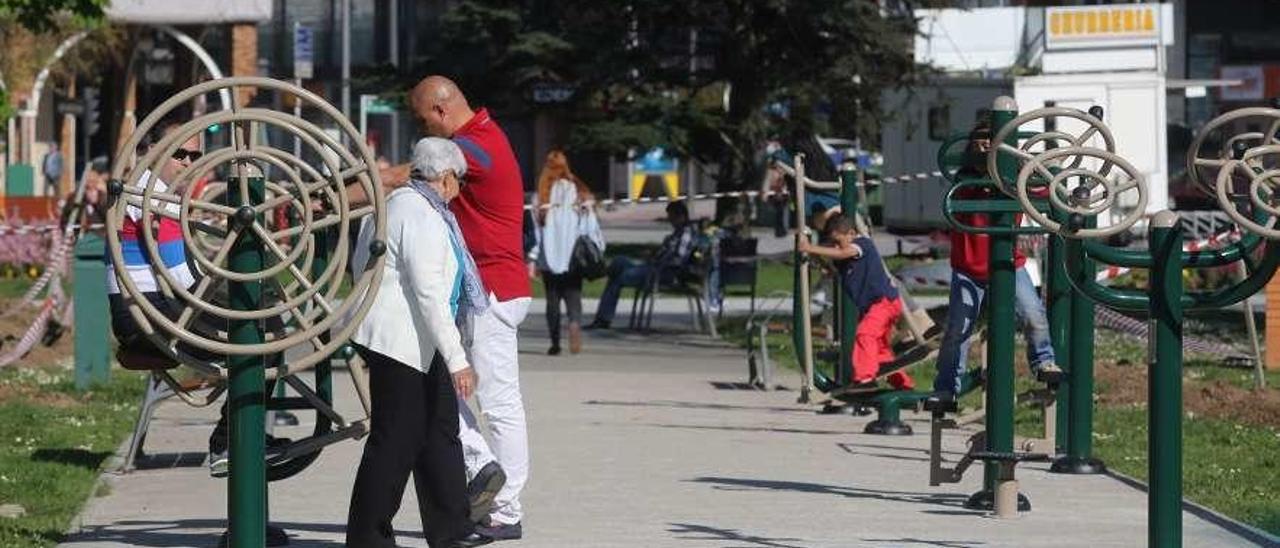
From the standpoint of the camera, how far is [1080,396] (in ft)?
38.8

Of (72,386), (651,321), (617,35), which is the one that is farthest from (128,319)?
(617,35)

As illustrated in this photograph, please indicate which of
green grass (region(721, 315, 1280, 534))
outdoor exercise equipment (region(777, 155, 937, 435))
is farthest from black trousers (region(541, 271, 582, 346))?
outdoor exercise equipment (region(777, 155, 937, 435))

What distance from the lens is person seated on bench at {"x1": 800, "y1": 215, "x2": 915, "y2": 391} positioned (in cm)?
1468

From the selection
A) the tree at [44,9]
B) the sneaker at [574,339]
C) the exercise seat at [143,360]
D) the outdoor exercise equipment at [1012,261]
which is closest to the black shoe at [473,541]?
the exercise seat at [143,360]

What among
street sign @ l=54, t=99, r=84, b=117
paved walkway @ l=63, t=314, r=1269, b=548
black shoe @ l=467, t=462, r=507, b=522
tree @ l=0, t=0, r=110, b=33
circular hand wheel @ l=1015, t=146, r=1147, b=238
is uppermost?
street sign @ l=54, t=99, r=84, b=117

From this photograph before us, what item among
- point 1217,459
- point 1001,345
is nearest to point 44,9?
point 1217,459

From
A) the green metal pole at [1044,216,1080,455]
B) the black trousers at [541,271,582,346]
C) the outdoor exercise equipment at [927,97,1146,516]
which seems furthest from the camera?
the black trousers at [541,271,582,346]

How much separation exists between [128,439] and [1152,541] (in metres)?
7.18

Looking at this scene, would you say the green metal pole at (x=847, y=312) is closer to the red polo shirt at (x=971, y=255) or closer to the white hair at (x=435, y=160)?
the red polo shirt at (x=971, y=255)

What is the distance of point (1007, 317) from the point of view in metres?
10.2

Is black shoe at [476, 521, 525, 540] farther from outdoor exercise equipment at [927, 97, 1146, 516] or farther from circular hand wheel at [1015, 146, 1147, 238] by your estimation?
circular hand wheel at [1015, 146, 1147, 238]

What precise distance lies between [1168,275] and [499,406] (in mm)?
2974

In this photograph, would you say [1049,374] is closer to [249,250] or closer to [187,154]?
[187,154]

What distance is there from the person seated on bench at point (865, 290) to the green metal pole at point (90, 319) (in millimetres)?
4654
